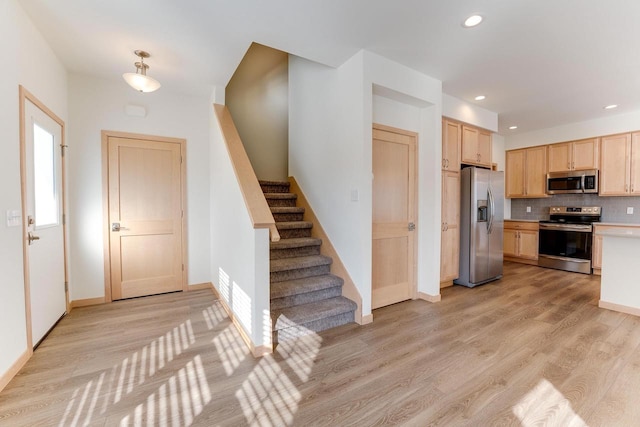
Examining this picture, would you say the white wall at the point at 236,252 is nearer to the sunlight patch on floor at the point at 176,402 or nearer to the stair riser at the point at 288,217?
the sunlight patch on floor at the point at 176,402

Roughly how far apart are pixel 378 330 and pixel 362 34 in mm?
2766

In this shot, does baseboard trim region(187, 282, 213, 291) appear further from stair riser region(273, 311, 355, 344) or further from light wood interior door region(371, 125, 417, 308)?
light wood interior door region(371, 125, 417, 308)

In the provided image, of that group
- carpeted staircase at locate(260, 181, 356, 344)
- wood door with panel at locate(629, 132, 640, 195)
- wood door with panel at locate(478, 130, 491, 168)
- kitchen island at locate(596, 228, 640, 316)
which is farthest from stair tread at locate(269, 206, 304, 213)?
wood door with panel at locate(629, 132, 640, 195)

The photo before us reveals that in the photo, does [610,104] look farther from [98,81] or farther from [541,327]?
[98,81]

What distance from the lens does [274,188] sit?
165 inches

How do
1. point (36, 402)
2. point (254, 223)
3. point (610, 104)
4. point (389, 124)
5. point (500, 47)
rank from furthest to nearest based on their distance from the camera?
1. point (610, 104)
2. point (389, 124)
3. point (500, 47)
4. point (254, 223)
5. point (36, 402)

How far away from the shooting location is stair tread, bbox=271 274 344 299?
2.80 metres

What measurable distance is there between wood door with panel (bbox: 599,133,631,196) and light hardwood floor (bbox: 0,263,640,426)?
2.82 meters

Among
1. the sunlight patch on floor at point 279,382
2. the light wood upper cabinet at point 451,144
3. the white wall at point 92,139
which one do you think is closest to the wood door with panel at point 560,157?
the light wood upper cabinet at point 451,144

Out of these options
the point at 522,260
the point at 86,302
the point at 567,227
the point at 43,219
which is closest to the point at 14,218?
the point at 43,219

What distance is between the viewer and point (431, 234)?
3.54 m

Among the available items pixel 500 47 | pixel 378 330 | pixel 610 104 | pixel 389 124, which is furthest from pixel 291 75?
pixel 610 104

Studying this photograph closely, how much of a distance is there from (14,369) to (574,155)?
7875 mm

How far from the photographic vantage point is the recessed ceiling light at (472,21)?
7.53ft
